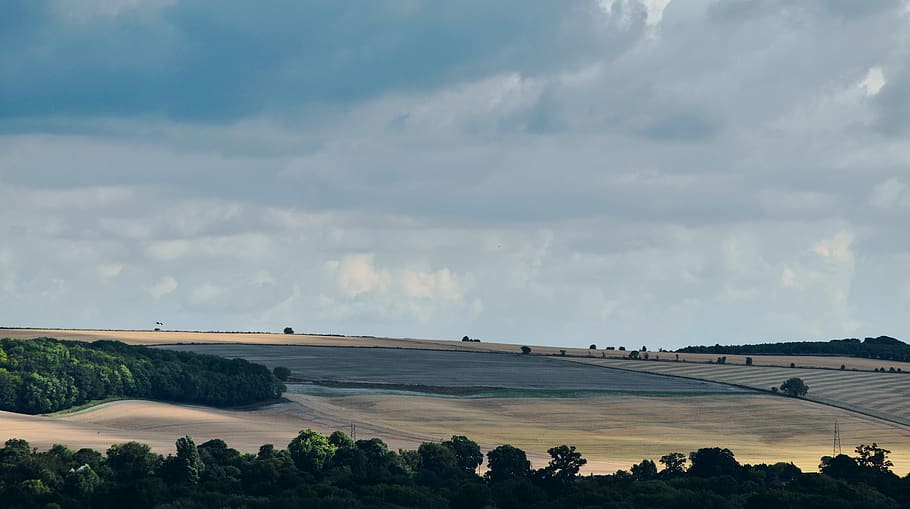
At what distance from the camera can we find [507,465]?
152 m

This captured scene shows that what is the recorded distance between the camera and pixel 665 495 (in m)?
133

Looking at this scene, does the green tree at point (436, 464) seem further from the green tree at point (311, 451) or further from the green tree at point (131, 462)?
the green tree at point (131, 462)

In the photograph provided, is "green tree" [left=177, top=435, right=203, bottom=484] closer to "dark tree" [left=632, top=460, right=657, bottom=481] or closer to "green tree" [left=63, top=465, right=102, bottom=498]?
"green tree" [left=63, top=465, right=102, bottom=498]

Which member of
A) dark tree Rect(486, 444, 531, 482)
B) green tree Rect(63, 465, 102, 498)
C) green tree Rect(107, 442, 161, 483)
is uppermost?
dark tree Rect(486, 444, 531, 482)

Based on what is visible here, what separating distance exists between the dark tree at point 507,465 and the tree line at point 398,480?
0.51 ft

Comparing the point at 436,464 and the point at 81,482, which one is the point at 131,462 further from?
the point at 436,464

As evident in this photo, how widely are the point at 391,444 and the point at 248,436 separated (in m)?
18.7

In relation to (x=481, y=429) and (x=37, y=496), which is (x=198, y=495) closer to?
(x=37, y=496)

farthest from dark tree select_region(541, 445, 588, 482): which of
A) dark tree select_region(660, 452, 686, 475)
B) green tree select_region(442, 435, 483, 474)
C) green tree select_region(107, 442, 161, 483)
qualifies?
green tree select_region(107, 442, 161, 483)

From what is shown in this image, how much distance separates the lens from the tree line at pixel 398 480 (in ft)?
428

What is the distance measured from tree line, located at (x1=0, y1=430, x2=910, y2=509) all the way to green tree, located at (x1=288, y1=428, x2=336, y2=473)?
4.5 inches

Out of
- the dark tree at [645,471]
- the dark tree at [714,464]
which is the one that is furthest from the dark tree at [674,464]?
the dark tree at [645,471]

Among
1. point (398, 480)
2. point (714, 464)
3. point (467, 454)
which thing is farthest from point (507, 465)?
point (714, 464)

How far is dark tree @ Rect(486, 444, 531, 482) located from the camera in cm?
15088
